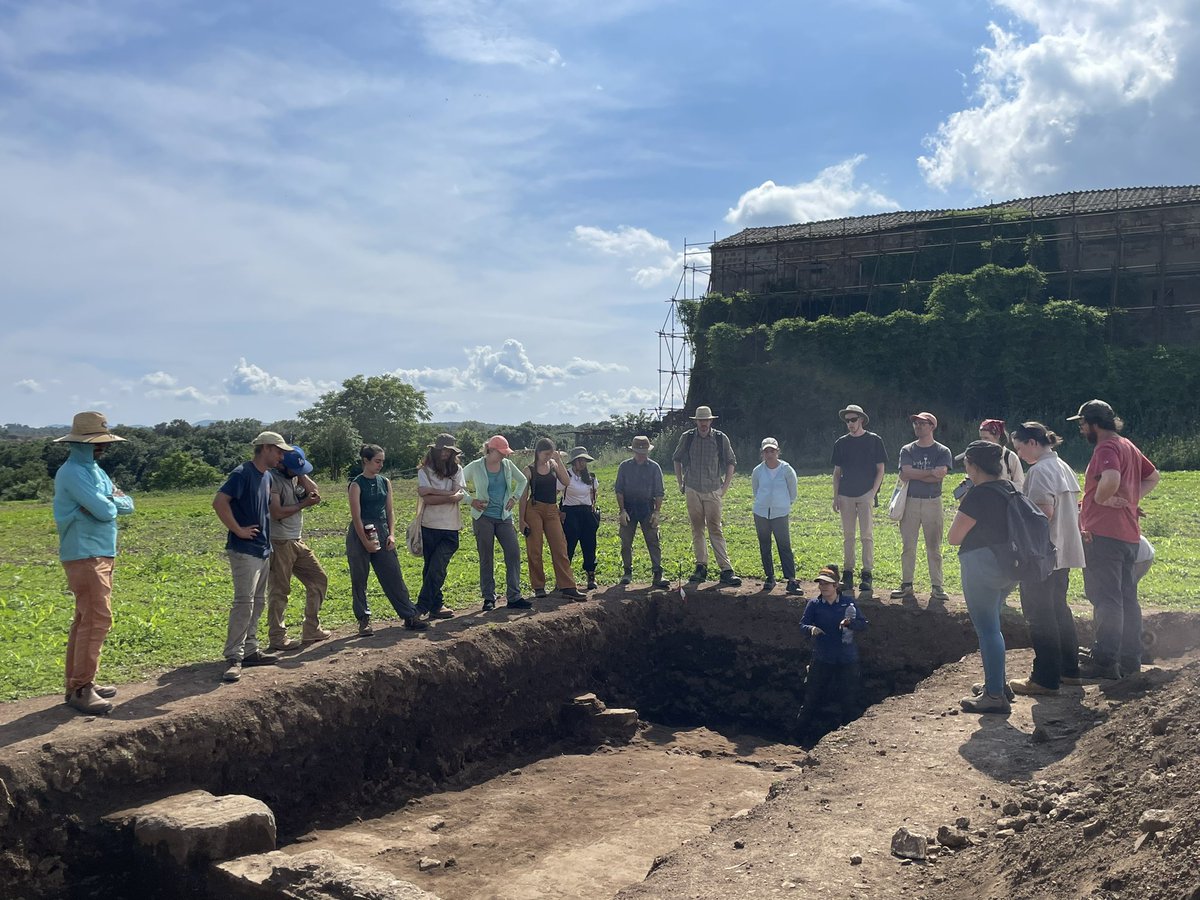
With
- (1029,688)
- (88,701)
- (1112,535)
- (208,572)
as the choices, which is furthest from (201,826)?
(208,572)

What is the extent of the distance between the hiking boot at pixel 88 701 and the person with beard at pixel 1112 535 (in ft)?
23.9

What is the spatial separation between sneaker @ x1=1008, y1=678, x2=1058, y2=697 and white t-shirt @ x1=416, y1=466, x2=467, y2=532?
5170mm

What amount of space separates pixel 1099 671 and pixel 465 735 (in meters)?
5.39

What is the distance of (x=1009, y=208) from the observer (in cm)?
3512

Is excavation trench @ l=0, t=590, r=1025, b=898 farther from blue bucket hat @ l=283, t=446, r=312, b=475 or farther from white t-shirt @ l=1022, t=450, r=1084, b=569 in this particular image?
white t-shirt @ l=1022, t=450, r=1084, b=569

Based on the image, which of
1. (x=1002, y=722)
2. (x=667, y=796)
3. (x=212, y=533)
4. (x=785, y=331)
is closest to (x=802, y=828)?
(x=1002, y=722)

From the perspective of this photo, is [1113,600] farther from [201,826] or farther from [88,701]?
[88,701]

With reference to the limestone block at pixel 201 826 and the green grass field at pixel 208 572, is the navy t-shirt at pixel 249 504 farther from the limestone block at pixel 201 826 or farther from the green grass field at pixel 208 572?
the limestone block at pixel 201 826

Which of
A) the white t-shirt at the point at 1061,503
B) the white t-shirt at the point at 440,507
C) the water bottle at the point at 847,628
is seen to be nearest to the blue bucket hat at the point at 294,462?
the white t-shirt at the point at 440,507

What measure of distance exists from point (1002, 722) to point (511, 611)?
5.00 m

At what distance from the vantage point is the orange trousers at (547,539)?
10.0 m

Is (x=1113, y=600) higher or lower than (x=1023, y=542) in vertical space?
lower

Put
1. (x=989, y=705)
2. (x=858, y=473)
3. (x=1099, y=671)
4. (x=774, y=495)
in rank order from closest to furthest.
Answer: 1. (x=989, y=705)
2. (x=1099, y=671)
3. (x=858, y=473)
4. (x=774, y=495)

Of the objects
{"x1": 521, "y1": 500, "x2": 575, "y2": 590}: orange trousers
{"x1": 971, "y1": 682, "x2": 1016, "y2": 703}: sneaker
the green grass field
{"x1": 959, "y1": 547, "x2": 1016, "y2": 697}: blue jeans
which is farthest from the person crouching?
{"x1": 521, "y1": 500, "x2": 575, "y2": 590}: orange trousers
